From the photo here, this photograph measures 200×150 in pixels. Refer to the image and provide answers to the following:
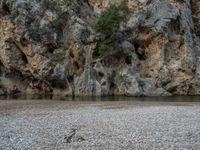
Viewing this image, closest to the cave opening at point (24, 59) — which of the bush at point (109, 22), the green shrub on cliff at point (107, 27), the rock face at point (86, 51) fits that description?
the rock face at point (86, 51)

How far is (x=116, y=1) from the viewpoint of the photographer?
228 ft

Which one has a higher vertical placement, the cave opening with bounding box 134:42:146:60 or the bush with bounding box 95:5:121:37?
the bush with bounding box 95:5:121:37

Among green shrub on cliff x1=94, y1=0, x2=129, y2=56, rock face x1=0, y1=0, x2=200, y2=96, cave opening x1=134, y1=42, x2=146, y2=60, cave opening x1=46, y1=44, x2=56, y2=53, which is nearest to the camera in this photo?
rock face x1=0, y1=0, x2=200, y2=96

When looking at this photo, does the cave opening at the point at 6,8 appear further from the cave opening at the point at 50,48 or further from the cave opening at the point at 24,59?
the cave opening at the point at 50,48

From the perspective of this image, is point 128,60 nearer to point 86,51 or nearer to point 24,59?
point 86,51

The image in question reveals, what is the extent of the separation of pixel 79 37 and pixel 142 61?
1351 cm

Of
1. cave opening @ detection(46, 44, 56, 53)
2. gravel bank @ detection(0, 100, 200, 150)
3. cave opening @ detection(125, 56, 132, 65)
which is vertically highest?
cave opening @ detection(46, 44, 56, 53)

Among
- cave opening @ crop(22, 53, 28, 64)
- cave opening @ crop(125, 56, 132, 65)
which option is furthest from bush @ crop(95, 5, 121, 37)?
cave opening @ crop(22, 53, 28, 64)

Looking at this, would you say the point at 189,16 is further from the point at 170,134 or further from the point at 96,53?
the point at 170,134

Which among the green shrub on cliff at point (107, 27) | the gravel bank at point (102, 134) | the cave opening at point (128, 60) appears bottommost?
the gravel bank at point (102, 134)

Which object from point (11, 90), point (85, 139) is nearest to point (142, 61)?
point (11, 90)

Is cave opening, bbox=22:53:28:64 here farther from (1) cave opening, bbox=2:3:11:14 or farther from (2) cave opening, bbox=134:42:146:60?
(2) cave opening, bbox=134:42:146:60

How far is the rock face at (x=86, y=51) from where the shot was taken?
5881 centimetres

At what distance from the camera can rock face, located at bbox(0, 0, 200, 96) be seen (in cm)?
5881
